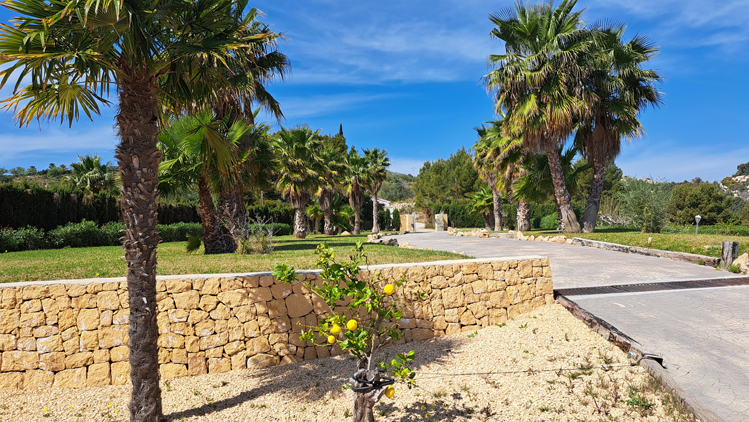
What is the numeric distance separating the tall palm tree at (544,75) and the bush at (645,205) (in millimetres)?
5617

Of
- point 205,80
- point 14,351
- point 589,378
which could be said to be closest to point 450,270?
point 589,378

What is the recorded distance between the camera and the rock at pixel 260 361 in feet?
16.4

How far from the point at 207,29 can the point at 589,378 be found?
5.48 metres

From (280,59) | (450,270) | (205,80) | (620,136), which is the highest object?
(280,59)

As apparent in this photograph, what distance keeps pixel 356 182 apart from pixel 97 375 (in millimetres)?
24670

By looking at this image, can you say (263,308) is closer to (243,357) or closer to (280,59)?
(243,357)

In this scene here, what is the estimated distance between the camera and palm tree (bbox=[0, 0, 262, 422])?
3395mm

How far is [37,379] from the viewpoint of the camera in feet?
15.1

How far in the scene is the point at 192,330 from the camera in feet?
15.8

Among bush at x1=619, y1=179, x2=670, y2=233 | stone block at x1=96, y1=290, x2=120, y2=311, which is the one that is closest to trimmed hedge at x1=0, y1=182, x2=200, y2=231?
stone block at x1=96, y1=290, x2=120, y2=311

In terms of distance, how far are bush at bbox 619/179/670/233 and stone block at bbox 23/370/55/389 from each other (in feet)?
70.7

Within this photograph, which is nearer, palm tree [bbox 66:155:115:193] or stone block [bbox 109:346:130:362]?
stone block [bbox 109:346:130:362]

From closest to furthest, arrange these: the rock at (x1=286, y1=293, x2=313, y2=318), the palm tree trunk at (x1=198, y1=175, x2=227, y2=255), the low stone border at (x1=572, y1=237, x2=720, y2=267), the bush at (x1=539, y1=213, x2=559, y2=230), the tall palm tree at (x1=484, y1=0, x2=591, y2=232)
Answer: the rock at (x1=286, y1=293, x2=313, y2=318) < the low stone border at (x1=572, y1=237, x2=720, y2=267) < the palm tree trunk at (x1=198, y1=175, x2=227, y2=255) < the tall palm tree at (x1=484, y1=0, x2=591, y2=232) < the bush at (x1=539, y1=213, x2=559, y2=230)

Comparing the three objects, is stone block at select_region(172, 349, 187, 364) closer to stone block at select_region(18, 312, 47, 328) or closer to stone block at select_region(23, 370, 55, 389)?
stone block at select_region(23, 370, 55, 389)
